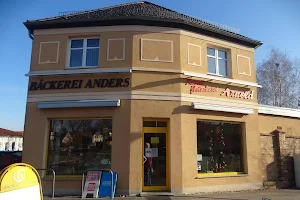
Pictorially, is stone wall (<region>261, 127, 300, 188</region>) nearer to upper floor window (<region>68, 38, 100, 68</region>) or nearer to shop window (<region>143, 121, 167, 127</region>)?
shop window (<region>143, 121, 167, 127</region>)

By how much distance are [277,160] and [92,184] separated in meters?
8.81

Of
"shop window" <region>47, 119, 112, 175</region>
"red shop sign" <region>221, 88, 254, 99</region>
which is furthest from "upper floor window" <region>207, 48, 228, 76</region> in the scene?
"shop window" <region>47, 119, 112, 175</region>

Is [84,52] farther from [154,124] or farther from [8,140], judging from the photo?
[8,140]

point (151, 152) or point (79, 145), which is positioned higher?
point (79, 145)

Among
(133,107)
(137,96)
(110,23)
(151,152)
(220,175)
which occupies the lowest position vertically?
(220,175)

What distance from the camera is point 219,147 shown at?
12.1 meters

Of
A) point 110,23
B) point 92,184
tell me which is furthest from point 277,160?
point 110,23

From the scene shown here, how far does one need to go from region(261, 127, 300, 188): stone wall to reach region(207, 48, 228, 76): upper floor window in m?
3.69

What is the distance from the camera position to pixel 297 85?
28.0 m

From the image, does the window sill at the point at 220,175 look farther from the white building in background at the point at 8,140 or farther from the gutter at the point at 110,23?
the white building in background at the point at 8,140

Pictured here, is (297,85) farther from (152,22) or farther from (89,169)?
(89,169)

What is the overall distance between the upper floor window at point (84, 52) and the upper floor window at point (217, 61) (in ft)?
16.5

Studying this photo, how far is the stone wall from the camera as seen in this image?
12.8 m

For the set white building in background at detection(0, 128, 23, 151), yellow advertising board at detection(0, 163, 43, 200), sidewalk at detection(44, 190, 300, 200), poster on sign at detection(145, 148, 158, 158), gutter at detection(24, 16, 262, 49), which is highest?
gutter at detection(24, 16, 262, 49)
